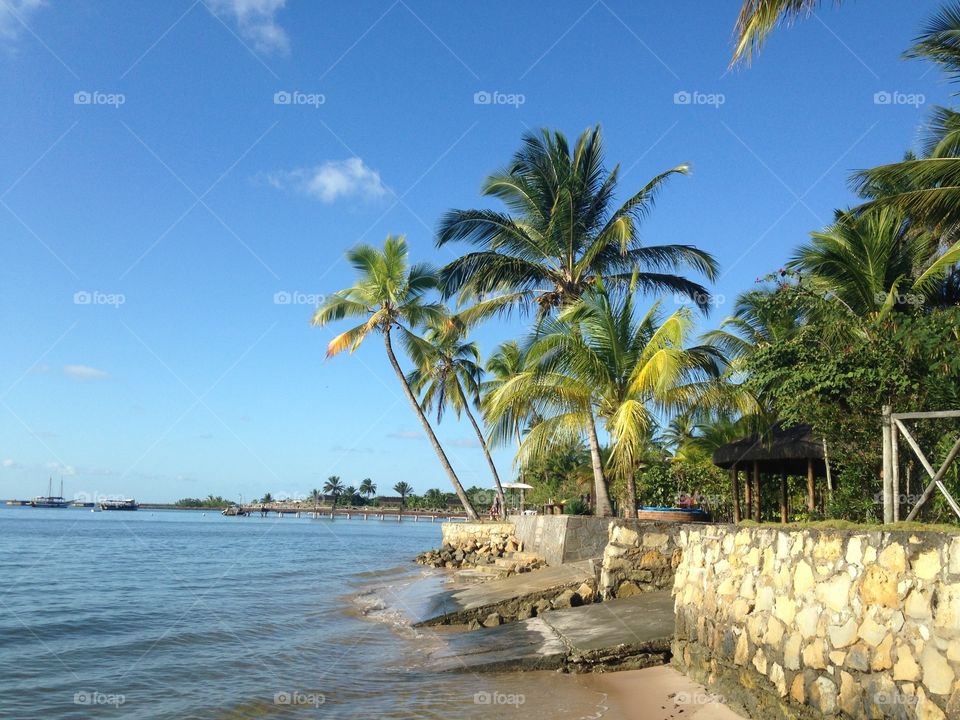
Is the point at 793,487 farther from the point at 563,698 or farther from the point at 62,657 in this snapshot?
the point at 62,657

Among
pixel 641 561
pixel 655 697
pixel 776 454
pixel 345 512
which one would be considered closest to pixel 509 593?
pixel 641 561

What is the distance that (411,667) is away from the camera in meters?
10.4

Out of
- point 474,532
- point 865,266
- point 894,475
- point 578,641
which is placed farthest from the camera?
point 474,532

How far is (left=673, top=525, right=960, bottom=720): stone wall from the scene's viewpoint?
15.5 ft

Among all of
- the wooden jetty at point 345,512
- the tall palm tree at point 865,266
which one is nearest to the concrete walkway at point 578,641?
the tall palm tree at point 865,266

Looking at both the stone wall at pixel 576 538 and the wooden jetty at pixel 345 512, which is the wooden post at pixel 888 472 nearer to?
the stone wall at pixel 576 538

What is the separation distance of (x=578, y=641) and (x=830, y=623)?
14.0 ft

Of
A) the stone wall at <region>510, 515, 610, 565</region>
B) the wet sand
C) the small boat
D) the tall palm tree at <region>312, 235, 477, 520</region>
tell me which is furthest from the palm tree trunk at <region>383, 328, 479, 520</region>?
the small boat

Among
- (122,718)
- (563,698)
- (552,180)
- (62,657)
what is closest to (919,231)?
(552,180)

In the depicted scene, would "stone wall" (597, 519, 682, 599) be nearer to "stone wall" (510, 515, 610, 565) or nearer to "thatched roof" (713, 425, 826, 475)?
"stone wall" (510, 515, 610, 565)

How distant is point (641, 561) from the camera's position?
11641 millimetres

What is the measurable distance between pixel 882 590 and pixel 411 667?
6.94m

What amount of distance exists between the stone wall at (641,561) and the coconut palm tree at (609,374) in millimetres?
1963

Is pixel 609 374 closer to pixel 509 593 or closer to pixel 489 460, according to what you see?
pixel 509 593
